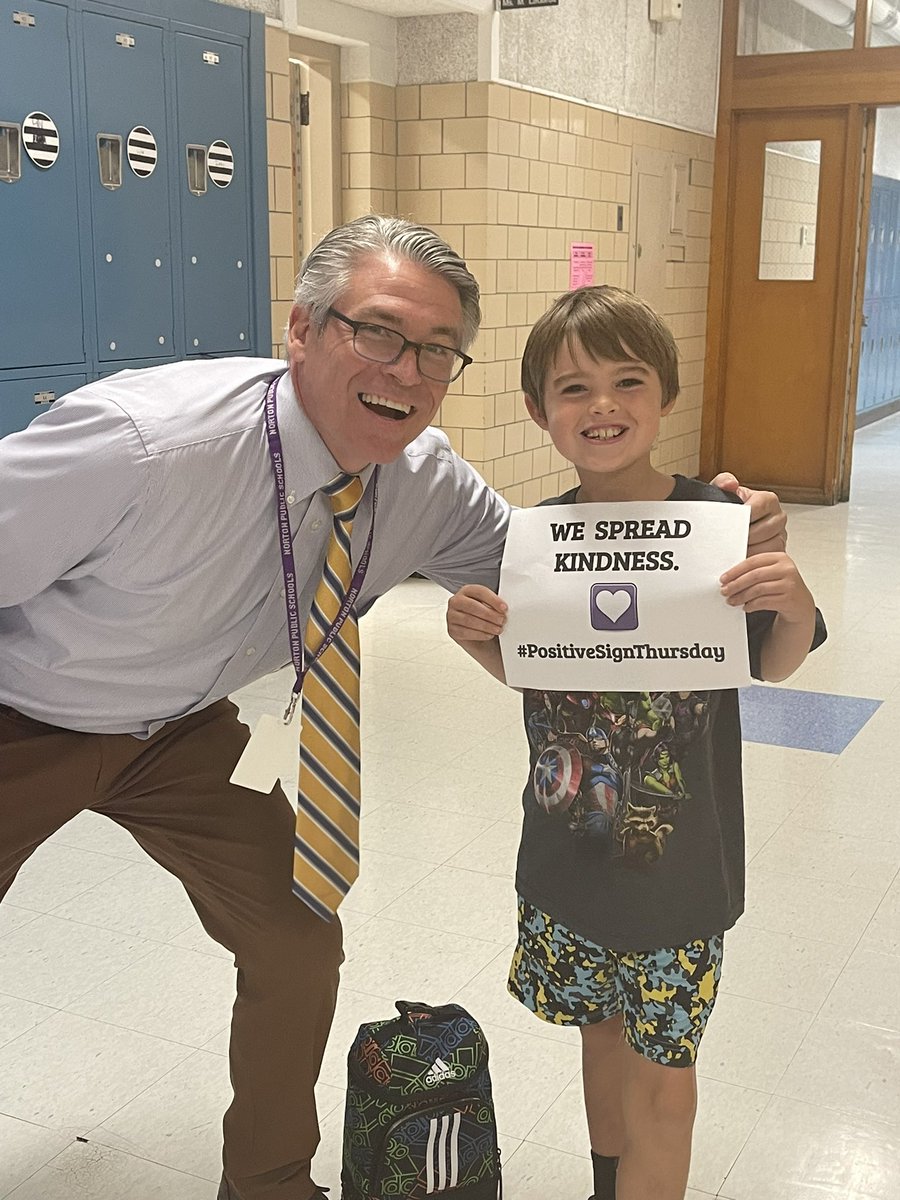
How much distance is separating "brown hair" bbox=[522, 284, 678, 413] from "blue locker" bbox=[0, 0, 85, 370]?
9.57 feet

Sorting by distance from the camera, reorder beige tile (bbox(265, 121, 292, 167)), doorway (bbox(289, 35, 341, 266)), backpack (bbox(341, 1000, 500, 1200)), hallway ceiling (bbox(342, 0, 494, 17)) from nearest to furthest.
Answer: backpack (bbox(341, 1000, 500, 1200)), beige tile (bbox(265, 121, 292, 167)), hallway ceiling (bbox(342, 0, 494, 17)), doorway (bbox(289, 35, 341, 266))

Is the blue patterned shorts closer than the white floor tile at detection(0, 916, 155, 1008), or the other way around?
the blue patterned shorts

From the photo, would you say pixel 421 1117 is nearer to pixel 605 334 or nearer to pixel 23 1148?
pixel 23 1148

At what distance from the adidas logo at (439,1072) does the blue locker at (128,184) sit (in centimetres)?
331

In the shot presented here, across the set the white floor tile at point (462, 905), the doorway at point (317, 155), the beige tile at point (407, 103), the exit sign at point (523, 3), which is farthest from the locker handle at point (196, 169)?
the white floor tile at point (462, 905)

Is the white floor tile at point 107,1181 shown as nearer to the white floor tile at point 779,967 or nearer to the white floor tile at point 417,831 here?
the white floor tile at point 779,967

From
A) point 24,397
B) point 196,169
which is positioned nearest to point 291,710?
point 24,397

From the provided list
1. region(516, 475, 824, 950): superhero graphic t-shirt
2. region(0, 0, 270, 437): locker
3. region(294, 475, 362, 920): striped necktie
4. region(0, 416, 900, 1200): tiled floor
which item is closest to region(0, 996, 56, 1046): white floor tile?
region(0, 416, 900, 1200): tiled floor

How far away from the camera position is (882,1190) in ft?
6.74

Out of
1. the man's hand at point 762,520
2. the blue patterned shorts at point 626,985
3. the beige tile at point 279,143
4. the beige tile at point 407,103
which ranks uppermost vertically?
the beige tile at point 407,103

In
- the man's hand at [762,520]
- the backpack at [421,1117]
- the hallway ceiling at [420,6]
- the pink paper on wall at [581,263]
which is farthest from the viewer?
the pink paper on wall at [581,263]

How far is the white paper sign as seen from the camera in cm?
169

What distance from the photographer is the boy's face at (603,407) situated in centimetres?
169

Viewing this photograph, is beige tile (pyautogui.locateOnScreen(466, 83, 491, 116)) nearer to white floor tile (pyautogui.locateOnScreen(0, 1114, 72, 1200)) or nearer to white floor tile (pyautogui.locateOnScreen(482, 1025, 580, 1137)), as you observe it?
white floor tile (pyautogui.locateOnScreen(482, 1025, 580, 1137))
